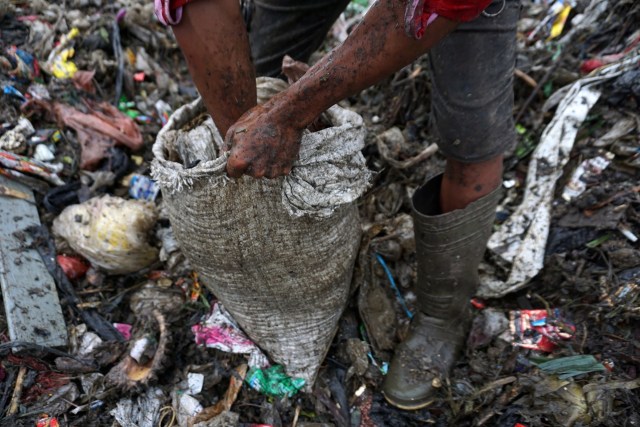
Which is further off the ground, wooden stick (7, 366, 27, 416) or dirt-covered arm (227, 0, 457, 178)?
dirt-covered arm (227, 0, 457, 178)

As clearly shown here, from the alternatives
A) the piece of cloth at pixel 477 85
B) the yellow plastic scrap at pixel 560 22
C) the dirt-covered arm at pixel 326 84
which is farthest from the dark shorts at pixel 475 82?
the yellow plastic scrap at pixel 560 22

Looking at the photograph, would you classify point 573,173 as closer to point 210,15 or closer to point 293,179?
point 293,179

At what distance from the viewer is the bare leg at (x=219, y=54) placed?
3.28ft

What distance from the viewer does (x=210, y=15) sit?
100cm

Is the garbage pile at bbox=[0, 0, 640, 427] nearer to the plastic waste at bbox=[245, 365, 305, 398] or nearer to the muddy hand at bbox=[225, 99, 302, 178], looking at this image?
the plastic waste at bbox=[245, 365, 305, 398]

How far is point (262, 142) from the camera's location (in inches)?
38.0

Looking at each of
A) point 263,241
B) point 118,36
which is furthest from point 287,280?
point 118,36

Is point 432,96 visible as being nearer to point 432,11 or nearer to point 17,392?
point 432,11

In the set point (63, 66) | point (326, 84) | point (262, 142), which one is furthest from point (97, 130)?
point (326, 84)

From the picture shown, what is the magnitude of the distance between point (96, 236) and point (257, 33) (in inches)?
43.0

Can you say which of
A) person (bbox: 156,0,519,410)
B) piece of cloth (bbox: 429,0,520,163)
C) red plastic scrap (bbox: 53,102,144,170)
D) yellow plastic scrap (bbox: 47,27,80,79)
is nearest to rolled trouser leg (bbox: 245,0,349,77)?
person (bbox: 156,0,519,410)

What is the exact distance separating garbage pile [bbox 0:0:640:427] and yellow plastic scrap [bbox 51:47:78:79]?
0.04 meters

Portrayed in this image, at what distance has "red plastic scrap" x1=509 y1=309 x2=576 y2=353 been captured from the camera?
5.47ft

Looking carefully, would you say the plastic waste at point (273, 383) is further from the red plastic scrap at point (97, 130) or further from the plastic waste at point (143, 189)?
the red plastic scrap at point (97, 130)
